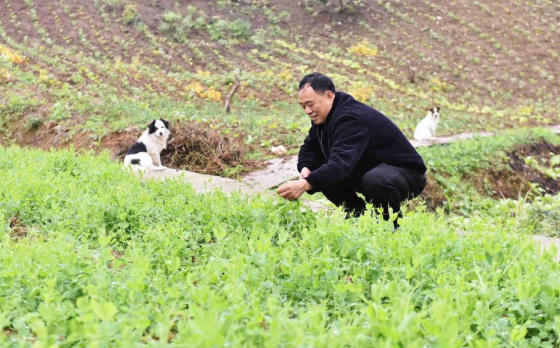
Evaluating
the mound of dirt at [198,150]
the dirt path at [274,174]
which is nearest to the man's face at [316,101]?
the dirt path at [274,174]

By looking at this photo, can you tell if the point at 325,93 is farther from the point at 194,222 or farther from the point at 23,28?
the point at 23,28

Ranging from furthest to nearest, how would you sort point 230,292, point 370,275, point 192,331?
point 370,275
point 230,292
point 192,331

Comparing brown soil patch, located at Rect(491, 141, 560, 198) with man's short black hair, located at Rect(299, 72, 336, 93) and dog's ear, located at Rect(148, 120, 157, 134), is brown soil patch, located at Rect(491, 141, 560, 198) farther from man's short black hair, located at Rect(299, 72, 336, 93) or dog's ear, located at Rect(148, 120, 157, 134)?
man's short black hair, located at Rect(299, 72, 336, 93)

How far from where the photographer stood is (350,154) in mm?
4930

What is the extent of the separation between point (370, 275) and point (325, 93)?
2.21 meters

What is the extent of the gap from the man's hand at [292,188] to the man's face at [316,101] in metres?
0.70

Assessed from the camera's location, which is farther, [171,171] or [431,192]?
[431,192]

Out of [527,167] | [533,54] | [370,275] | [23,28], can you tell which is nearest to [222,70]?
[23,28]

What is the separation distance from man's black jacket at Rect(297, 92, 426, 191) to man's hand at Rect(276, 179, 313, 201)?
0.07 meters

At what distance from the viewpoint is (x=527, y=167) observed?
13.4m

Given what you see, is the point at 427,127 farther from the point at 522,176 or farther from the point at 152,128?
the point at 152,128

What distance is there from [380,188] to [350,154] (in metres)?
0.52

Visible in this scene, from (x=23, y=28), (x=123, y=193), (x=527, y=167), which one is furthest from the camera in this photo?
(x=23, y=28)

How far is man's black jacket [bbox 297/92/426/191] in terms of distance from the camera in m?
4.82
